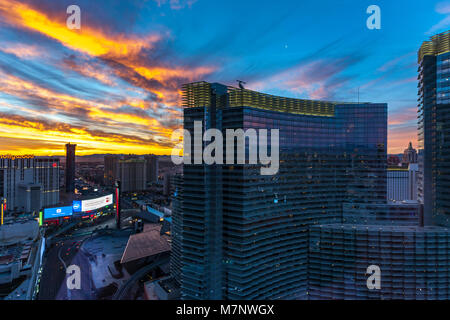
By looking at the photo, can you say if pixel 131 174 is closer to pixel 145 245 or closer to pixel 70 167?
pixel 70 167

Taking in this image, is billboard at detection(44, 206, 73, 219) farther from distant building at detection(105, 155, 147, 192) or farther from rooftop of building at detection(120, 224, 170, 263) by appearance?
distant building at detection(105, 155, 147, 192)

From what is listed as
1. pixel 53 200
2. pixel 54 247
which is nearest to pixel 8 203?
pixel 53 200

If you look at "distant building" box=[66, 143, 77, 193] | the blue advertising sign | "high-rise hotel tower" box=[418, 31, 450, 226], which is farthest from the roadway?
"distant building" box=[66, 143, 77, 193]

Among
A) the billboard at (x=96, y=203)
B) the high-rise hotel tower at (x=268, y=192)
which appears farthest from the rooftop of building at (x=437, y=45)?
the billboard at (x=96, y=203)

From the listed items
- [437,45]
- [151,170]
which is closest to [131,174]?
[151,170]

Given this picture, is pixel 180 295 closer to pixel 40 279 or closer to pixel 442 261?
pixel 40 279
